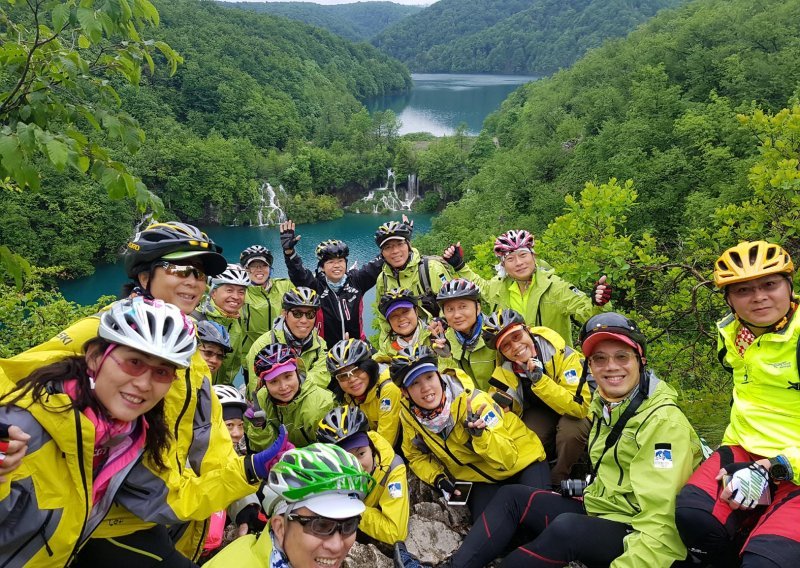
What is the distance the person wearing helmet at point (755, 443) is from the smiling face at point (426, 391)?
6.79ft

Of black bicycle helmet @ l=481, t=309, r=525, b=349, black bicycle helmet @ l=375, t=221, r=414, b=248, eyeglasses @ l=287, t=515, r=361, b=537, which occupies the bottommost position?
eyeglasses @ l=287, t=515, r=361, b=537

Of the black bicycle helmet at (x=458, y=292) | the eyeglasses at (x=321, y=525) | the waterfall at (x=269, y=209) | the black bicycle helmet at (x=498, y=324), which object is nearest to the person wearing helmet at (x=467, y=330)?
the black bicycle helmet at (x=458, y=292)

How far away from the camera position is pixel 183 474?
11.1 ft

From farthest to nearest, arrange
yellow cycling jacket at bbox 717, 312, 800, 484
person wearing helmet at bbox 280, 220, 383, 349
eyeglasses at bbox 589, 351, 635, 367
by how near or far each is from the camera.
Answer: person wearing helmet at bbox 280, 220, 383, 349, eyeglasses at bbox 589, 351, 635, 367, yellow cycling jacket at bbox 717, 312, 800, 484

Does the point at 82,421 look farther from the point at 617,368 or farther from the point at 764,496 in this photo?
the point at 764,496

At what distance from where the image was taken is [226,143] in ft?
278

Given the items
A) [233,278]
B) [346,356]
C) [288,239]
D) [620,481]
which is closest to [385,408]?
[346,356]

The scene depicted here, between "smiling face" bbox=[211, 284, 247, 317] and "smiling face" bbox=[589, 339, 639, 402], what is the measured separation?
5.10m

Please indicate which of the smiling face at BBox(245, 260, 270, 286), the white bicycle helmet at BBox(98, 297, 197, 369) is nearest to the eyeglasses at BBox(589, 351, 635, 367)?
the white bicycle helmet at BBox(98, 297, 197, 369)

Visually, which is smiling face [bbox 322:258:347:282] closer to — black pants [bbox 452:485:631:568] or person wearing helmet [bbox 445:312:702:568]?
black pants [bbox 452:485:631:568]

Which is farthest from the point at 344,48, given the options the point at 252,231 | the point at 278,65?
the point at 252,231

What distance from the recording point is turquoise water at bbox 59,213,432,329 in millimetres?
45784

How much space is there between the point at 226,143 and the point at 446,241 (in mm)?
57906

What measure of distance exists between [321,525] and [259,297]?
225 inches
